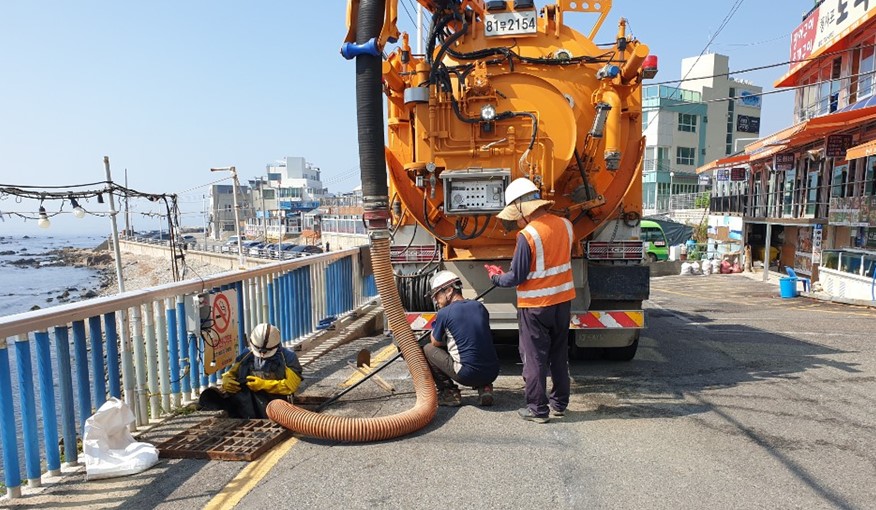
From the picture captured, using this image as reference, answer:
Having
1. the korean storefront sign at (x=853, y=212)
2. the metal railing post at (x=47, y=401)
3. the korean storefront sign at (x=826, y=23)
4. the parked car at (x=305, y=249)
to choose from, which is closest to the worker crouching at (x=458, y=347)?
the metal railing post at (x=47, y=401)

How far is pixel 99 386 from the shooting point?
4121 mm

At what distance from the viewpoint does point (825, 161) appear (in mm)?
17562

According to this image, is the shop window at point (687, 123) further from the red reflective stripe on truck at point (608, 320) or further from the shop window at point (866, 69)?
the red reflective stripe on truck at point (608, 320)

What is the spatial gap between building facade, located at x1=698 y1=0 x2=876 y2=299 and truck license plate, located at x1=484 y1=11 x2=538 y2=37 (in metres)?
8.43

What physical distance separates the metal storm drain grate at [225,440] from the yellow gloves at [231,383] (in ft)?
0.79

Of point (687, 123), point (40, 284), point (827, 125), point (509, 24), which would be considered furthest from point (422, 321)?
point (40, 284)

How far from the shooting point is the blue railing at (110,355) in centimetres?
355

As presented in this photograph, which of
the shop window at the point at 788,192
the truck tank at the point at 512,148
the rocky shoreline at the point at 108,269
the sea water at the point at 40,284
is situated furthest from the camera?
the rocky shoreline at the point at 108,269

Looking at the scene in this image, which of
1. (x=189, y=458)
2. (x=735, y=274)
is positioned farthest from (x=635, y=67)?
(x=735, y=274)

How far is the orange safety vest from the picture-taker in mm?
4566

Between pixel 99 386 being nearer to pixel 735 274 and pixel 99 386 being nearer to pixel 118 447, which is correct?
pixel 118 447

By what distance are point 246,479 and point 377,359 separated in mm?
3224

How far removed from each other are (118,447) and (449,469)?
2.22m

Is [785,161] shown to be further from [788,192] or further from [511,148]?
[511,148]
